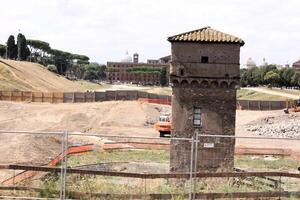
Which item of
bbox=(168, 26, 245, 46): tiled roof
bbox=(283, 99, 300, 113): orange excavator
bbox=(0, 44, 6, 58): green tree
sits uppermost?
bbox=(0, 44, 6, 58): green tree

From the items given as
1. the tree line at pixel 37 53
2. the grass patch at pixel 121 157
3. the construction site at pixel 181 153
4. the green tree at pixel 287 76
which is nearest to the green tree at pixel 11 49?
the tree line at pixel 37 53

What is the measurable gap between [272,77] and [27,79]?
74024 mm

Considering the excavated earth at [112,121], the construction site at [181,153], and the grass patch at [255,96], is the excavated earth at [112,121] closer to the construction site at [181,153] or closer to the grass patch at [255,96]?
the construction site at [181,153]

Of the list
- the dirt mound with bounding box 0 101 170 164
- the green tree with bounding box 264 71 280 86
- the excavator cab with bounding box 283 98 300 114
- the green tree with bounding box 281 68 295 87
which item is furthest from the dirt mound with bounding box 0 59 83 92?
the green tree with bounding box 281 68 295 87

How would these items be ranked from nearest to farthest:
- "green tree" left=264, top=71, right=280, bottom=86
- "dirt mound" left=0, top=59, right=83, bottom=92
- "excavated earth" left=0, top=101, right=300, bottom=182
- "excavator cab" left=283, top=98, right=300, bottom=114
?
"excavated earth" left=0, top=101, right=300, bottom=182 → "excavator cab" left=283, top=98, right=300, bottom=114 → "dirt mound" left=0, top=59, right=83, bottom=92 → "green tree" left=264, top=71, right=280, bottom=86

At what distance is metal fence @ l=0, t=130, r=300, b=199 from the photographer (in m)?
14.1

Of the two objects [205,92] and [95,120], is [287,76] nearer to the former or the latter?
[95,120]

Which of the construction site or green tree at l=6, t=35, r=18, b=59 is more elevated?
green tree at l=6, t=35, r=18, b=59

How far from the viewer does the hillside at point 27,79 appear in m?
99.9

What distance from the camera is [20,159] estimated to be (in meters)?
37.4

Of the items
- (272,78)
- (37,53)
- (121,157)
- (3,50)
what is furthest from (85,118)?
(37,53)

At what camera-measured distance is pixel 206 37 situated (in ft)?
98.3

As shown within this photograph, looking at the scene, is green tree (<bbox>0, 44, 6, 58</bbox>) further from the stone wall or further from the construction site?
the stone wall

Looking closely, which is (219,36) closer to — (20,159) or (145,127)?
(20,159)
